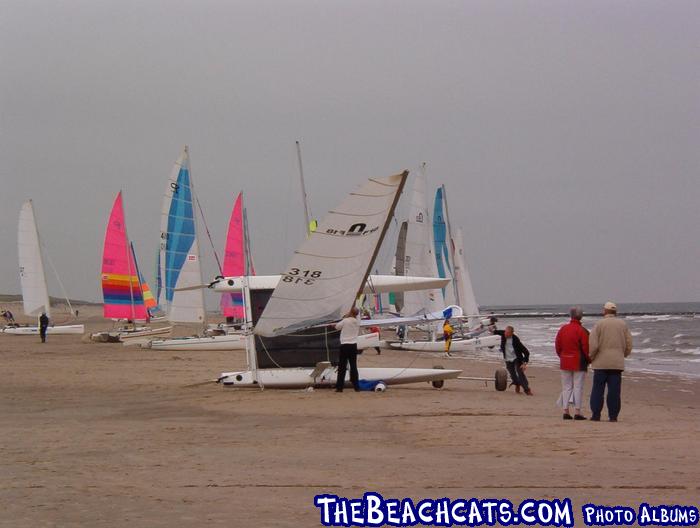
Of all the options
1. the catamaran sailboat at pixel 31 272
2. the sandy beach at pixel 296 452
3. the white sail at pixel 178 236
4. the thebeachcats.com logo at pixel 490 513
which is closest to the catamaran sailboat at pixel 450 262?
the white sail at pixel 178 236

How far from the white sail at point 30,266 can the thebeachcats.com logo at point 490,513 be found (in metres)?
40.7

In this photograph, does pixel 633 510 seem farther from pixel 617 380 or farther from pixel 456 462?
pixel 617 380

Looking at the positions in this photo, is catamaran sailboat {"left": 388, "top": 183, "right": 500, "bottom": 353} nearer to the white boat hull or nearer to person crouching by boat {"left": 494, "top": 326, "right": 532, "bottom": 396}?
the white boat hull

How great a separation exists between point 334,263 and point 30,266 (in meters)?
32.8

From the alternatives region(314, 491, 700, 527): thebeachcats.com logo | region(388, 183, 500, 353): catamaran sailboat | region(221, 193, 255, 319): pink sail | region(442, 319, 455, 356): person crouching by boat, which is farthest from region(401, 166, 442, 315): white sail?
region(314, 491, 700, 527): thebeachcats.com logo

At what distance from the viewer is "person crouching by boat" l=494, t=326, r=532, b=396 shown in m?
16.1

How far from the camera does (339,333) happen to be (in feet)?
53.0

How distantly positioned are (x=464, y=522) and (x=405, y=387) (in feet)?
35.3

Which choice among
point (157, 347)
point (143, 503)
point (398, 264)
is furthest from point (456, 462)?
point (398, 264)

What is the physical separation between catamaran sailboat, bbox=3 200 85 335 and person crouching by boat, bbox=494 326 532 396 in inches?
1258

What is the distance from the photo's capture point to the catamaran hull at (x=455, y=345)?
35125 millimetres

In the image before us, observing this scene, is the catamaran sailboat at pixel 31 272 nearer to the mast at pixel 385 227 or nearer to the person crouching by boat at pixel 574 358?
the mast at pixel 385 227

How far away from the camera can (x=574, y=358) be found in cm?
1195

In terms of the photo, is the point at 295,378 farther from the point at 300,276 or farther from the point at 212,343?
the point at 212,343
